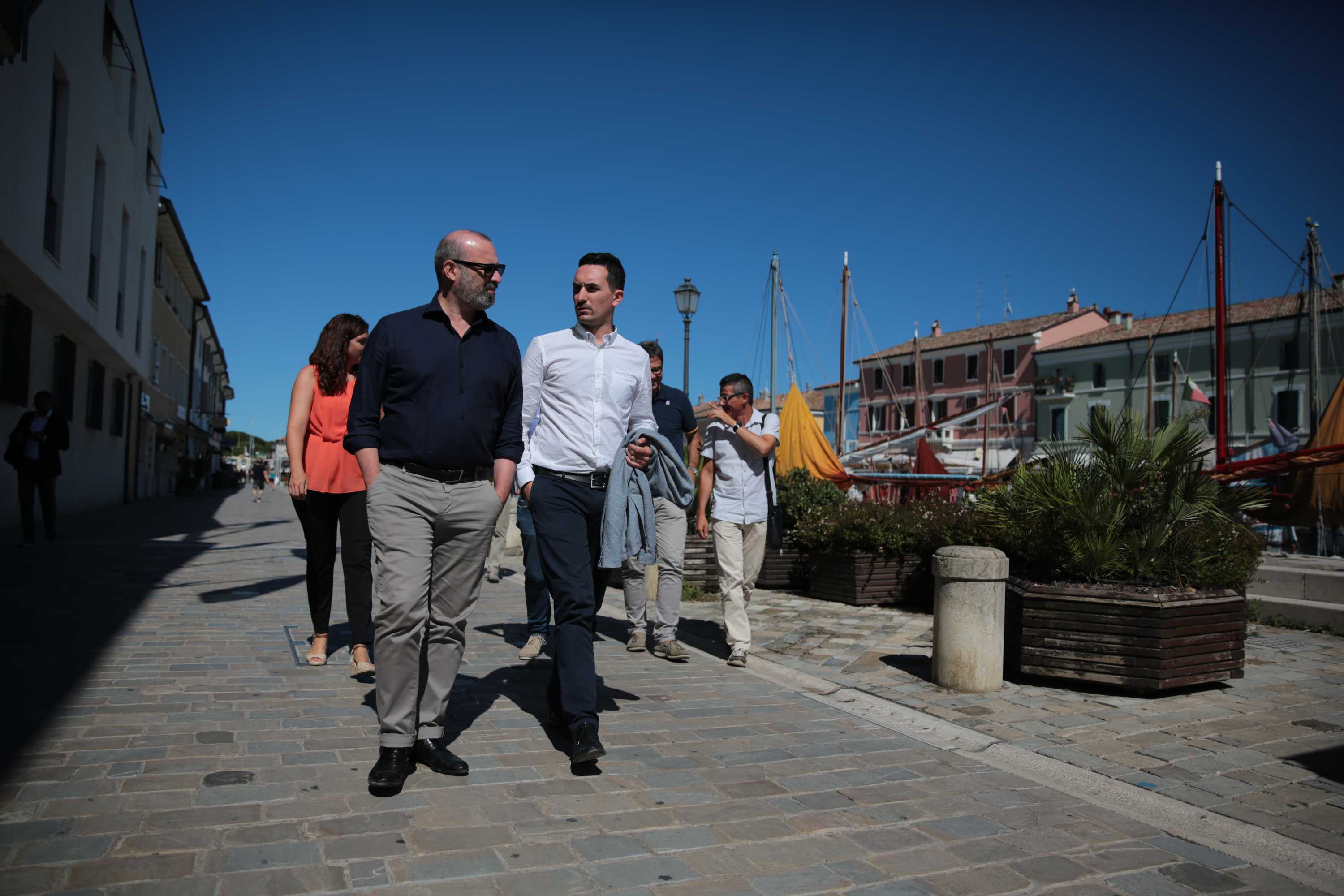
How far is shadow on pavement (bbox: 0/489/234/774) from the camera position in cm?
423

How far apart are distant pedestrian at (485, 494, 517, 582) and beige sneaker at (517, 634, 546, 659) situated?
12.6 feet

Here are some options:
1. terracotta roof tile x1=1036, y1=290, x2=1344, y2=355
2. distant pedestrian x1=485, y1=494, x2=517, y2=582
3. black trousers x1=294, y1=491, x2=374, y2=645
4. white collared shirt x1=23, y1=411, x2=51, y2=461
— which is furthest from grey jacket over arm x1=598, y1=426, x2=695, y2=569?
terracotta roof tile x1=1036, y1=290, x2=1344, y2=355

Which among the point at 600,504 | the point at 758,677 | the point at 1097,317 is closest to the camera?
the point at 600,504

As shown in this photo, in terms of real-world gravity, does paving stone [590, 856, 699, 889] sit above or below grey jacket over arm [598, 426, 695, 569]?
below

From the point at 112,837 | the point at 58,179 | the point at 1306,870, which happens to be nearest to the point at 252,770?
the point at 112,837

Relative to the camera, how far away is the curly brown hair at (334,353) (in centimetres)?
530

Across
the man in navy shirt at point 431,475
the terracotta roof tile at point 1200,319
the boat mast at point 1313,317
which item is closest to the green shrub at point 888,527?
the man in navy shirt at point 431,475

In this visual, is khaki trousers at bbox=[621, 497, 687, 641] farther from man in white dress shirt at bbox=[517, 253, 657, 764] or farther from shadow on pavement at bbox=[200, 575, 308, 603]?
shadow on pavement at bbox=[200, 575, 308, 603]

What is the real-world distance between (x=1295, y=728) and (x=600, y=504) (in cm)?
366

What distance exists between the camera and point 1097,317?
66.2m

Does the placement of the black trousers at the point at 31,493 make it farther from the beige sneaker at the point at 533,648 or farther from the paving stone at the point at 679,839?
the paving stone at the point at 679,839

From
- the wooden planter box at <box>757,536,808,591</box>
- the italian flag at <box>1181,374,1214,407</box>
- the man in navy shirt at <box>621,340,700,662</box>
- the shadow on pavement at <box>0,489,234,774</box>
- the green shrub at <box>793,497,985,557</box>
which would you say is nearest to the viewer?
the shadow on pavement at <box>0,489,234,774</box>

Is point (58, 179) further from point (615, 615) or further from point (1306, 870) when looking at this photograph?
point (1306, 870)

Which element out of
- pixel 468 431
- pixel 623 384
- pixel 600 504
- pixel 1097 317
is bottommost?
pixel 600 504
